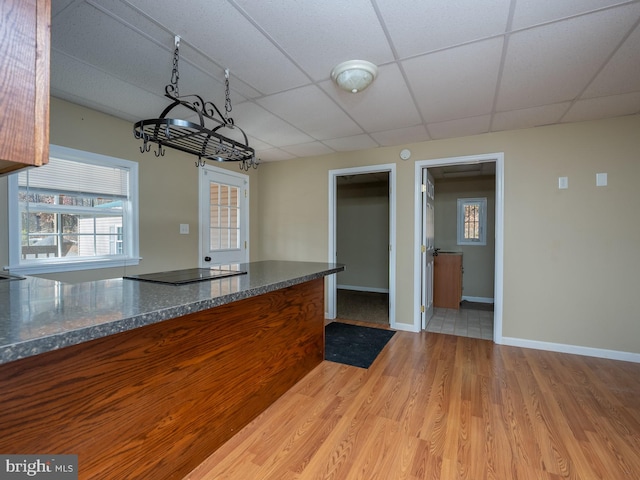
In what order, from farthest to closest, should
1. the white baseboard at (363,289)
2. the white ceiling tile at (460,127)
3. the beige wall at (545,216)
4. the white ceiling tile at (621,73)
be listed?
the white baseboard at (363,289) < the white ceiling tile at (460,127) < the beige wall at (545,216) < the white ceiling tile at (621,73)

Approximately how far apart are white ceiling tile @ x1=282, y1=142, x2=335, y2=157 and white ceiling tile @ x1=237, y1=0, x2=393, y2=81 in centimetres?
178

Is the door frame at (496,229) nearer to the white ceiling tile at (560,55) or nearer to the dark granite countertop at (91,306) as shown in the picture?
the white ceiling tile at (560,55)

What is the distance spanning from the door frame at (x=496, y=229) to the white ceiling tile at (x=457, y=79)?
2.41 feet

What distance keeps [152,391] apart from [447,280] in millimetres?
4518

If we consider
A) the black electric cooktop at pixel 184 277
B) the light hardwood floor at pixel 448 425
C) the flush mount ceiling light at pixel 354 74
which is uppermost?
the flush mount ceiling light at pixel 354 74

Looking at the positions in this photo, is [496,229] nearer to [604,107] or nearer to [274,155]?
[604,107]

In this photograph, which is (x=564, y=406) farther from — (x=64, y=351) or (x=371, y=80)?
(x=64, y=351)

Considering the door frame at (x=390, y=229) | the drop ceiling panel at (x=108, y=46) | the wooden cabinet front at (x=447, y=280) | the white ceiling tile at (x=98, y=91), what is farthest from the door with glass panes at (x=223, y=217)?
the wooden cabinet front at (x=447, y=280)

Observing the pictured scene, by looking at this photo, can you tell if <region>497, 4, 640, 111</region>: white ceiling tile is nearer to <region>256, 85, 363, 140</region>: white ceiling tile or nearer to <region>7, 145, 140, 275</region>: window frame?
<region>256, 85, 363, 140</region>: white ceiling tile

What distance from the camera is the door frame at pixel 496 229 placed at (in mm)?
3279

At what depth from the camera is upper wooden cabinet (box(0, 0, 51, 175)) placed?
24.1 inches

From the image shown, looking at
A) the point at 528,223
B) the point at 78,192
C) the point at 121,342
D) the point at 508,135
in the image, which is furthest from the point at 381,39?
the point at 78,192

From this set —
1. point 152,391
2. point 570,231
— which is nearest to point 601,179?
point 570,231

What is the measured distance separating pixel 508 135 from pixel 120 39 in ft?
11.6
